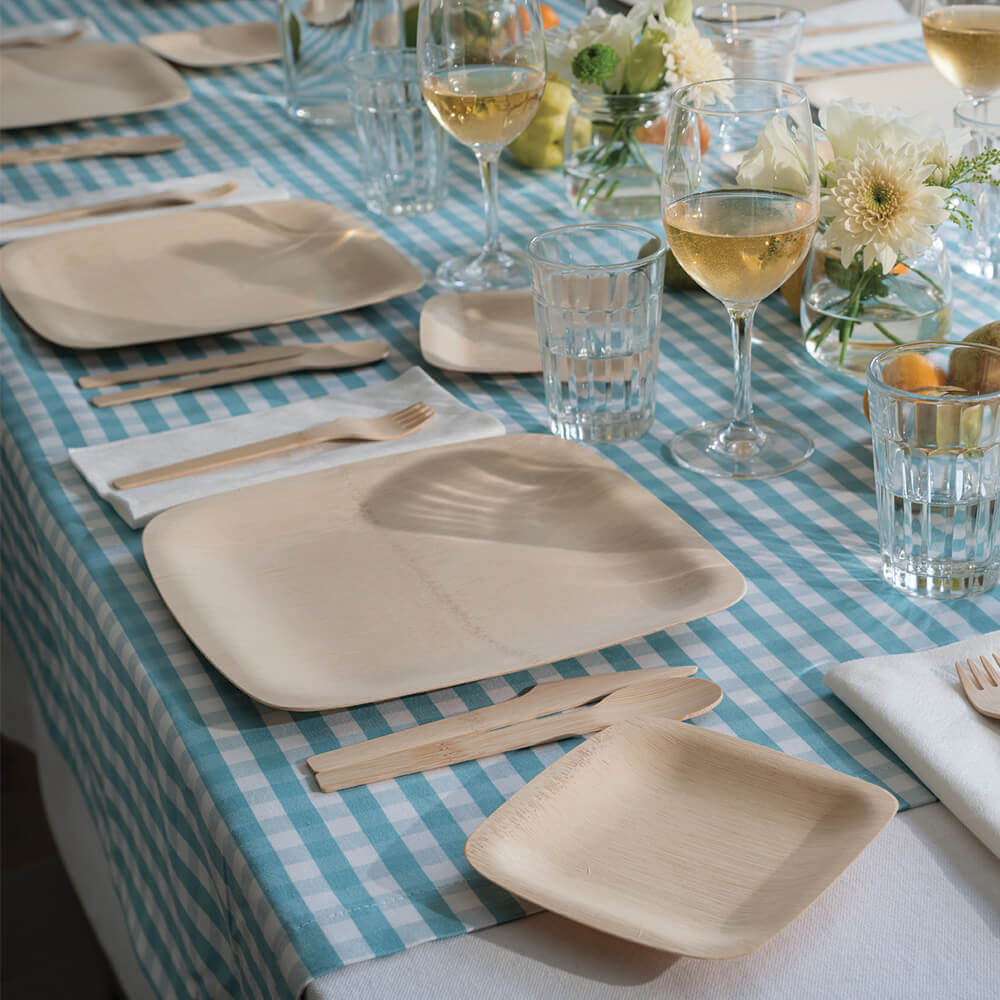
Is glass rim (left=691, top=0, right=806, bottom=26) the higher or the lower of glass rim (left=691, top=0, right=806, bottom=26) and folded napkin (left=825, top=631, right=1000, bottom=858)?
the higher

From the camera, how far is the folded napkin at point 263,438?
969mm

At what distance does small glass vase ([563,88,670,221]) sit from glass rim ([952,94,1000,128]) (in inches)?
12.1

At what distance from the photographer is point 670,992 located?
57cm

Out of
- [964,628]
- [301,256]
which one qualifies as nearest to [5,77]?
[301,256]

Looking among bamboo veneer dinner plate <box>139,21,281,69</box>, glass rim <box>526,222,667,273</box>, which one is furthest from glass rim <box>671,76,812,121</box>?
bamboo veneer dinner plate <box>139,21,281,69</box>

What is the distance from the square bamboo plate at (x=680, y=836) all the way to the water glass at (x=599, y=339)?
404mm

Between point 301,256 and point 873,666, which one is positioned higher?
point 301,256

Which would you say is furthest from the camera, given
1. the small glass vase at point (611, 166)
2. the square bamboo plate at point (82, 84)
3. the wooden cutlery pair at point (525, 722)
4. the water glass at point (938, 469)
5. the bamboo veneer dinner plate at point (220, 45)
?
the bamboo veneer dinner plate at point (220, 45)

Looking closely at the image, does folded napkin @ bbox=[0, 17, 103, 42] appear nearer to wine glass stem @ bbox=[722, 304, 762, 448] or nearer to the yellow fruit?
the yellow fruit

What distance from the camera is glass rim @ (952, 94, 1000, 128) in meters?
1.21

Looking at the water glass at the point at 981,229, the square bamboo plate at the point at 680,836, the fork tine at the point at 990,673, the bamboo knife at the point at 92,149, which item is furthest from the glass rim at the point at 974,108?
the bamboo knife at the point at 92,149

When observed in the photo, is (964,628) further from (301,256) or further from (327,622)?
(301,256)

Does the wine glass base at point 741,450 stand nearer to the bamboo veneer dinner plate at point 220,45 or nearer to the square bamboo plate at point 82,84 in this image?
the square bamboo plate at point 82,84

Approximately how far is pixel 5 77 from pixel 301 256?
82 centimetres
